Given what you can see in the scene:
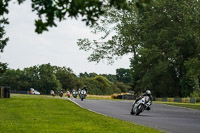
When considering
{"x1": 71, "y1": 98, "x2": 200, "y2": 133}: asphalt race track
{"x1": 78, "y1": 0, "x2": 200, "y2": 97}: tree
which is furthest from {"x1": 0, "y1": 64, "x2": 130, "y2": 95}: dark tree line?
{"x1": 71, "y1": 98, "x2": 200, "y2": 133}: asphalt race track

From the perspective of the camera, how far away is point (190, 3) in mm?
43312

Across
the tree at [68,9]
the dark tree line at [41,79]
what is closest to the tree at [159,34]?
the tree at [68,9]

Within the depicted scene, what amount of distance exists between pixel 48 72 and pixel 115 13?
99174 millimetres

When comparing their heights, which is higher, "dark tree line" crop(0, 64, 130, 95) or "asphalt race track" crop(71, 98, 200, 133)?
"dark tree line" crop(0, 64, 130, 95)

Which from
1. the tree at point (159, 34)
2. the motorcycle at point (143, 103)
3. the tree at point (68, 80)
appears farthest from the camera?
the tree at point (68, 80)

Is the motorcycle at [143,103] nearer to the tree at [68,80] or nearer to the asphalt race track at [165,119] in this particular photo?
the asphalt race track at [165,119]

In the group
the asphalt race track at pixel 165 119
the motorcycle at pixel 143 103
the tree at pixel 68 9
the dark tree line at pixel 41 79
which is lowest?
the asphalt race track at pixel 165 119

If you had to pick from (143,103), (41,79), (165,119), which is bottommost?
(165,119)

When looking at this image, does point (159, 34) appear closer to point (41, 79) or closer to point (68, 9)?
point (68, 9)

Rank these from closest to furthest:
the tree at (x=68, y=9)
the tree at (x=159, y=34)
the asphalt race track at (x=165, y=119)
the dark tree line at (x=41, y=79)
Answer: the tree at (x=68, y=9), the asphalt race track at (x=165, y=119), the tree at (x=159, y=34), the dark tree line at (x=41, y=79)

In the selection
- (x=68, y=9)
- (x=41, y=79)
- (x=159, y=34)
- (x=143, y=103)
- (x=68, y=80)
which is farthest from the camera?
(x=68, y=80)

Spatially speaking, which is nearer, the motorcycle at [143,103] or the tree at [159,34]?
the motorcycle at [143,103]

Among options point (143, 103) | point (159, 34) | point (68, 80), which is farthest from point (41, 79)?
point (143, 103)

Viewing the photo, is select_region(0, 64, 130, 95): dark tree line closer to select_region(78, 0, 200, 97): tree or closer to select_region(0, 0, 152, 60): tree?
select_region(78, 0, 200, 97): tree
